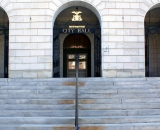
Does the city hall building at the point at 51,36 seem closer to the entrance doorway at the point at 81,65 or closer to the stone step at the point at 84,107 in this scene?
the stone step at the point at 84,107

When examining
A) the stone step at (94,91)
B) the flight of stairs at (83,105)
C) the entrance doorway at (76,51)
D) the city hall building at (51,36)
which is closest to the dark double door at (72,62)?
the entrance doorway at (76,51)

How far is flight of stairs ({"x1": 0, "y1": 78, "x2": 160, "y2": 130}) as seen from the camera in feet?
20.8

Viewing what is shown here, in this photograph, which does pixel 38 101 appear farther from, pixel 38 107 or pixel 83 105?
pixel 83 105

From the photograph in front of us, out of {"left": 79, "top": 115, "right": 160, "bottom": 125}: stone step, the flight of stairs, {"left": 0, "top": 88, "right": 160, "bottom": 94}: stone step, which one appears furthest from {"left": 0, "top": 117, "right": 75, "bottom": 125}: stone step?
{"left": 0, "top": 88, "right": 160, "bottom": 94}: stone step

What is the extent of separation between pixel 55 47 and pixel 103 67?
3.41 metres

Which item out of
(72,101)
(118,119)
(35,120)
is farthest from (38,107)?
(118,119)

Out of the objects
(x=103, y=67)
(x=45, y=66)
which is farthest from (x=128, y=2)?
(x=45, y=66)

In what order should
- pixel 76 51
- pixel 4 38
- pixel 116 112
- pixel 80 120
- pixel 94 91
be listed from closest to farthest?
1. pixel 80 120
2. pixel 116 112
3. pixel 94 91
4. pixel 4 38
5. pixel 76 51

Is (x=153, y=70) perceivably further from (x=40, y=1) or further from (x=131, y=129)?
(x=131, y=129)

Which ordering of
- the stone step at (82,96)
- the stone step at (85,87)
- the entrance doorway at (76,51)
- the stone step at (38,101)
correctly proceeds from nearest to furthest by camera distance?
the stone step at (38,101)
the stone step at (82,96)
the stone step at (85,87)
the entrance doorway at (76,51)

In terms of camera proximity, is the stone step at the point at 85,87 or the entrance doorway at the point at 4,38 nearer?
the stone step at the point at 85,87

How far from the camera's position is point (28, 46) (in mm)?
12016

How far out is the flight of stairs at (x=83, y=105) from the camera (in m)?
6.33

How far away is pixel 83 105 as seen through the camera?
23.9ft
